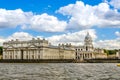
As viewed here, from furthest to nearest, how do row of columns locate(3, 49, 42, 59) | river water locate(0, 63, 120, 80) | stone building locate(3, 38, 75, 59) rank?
row of columns locate(3, 49, 42, 59) < stone building locate(3, 38, 75, 59) < river water locate(0, 63, 120, 80)

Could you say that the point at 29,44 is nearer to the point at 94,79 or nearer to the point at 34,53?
the point at 34,53

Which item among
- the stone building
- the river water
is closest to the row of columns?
the stone building

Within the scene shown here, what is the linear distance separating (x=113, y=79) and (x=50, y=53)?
142 meters

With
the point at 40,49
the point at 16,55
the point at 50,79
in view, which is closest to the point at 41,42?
the point at 40,49

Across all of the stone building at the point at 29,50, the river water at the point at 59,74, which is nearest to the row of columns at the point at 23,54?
the stone building at the point at 29,50

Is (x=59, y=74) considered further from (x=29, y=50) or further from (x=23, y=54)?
(x=23, y=54)

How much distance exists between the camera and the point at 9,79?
138 feet

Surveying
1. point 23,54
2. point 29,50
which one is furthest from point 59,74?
point 23,54

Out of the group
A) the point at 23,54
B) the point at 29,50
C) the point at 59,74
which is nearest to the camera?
the point at 59,74

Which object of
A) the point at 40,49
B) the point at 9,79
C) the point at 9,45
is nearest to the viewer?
the point at 9,79

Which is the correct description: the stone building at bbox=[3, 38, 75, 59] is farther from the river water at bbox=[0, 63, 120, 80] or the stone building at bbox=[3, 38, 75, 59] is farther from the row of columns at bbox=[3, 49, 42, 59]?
the river water at bbox=[0, 63, 120, 80]

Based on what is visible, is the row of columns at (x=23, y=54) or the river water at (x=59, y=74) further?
the row of columns at (x=23, y=54)

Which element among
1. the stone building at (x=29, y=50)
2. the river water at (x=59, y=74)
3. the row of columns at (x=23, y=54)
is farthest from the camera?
the row of columns at (x=23, y=54)

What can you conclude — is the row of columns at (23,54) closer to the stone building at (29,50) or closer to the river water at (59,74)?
the stone building at (29,50)
